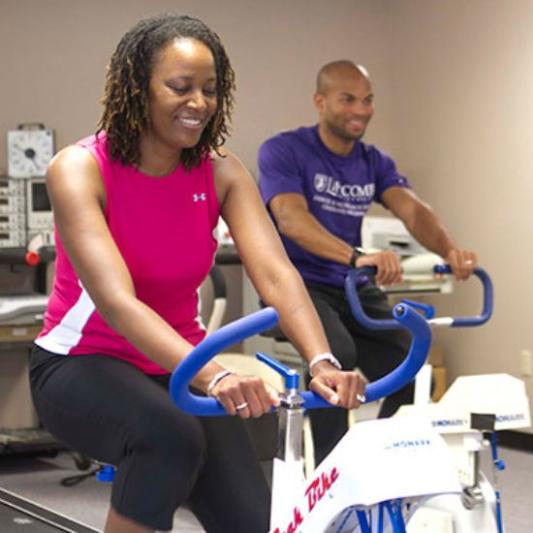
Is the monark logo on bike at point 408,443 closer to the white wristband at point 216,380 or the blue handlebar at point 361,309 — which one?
the white wristband at point 216,380

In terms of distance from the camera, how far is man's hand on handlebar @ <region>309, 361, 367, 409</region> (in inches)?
73.9

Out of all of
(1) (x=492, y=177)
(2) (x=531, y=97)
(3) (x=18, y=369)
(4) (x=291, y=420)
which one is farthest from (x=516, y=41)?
(4) (x=291, y=420)

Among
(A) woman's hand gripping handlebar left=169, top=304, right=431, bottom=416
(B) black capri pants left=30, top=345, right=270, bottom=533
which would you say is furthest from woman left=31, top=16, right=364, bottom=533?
(A) woman's hand gripping handlebar left=169, top=304, right=431, bottom=416

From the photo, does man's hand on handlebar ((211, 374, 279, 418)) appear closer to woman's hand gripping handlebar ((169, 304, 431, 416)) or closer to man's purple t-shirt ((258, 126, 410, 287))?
woman's hand gripping handlebar ((169, 304, 431, 416))

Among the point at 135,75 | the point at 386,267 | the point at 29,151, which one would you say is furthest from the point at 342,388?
the point at 29,151

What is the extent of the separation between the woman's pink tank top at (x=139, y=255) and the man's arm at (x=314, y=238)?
111 centimetres

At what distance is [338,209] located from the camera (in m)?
3.92

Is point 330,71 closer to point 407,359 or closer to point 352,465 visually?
point 407,359

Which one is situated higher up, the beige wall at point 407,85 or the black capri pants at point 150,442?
the beige wall at point 407,85

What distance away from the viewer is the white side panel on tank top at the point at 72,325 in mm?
2207

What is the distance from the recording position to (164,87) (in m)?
2.14

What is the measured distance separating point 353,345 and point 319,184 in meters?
0.58

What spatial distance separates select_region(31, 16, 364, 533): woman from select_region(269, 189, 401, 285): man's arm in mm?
1027

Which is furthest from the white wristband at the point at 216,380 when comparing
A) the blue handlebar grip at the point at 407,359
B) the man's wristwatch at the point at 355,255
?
the man's wristwatch at the point at 355,255
